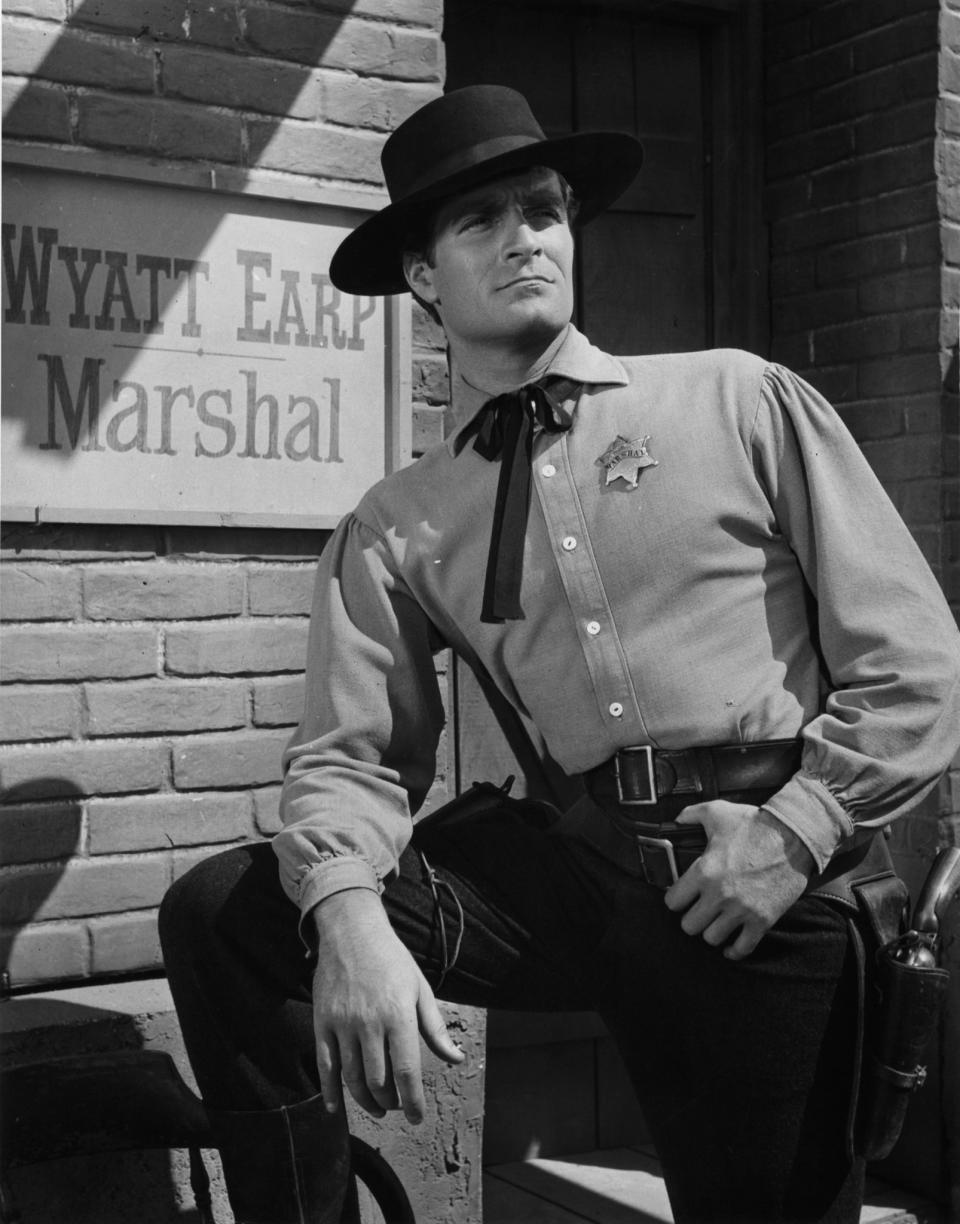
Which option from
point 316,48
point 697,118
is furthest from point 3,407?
point 697,118

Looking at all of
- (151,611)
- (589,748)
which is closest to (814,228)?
(151,611)

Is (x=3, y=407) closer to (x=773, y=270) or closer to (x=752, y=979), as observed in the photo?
(x=752, y=979)

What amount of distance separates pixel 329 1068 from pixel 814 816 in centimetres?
73

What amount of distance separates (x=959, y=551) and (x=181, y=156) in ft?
6.44

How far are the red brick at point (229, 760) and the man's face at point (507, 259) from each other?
3.23ft

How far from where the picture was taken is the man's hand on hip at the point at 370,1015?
6.60 ft

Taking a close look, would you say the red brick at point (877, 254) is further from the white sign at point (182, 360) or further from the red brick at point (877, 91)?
the white sign at point (182, 360)

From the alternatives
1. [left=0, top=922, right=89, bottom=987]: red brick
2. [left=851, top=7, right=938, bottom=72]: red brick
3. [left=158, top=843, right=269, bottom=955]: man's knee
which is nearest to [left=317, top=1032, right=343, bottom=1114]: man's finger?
[left=158, top=843, right=269, bottom=955]: man's knee

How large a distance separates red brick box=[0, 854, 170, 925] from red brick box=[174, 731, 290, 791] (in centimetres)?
17

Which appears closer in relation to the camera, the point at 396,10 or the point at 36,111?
the point at 36,111

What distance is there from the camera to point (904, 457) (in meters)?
3.69

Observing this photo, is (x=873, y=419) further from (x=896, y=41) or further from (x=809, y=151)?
(x=896, y=41)

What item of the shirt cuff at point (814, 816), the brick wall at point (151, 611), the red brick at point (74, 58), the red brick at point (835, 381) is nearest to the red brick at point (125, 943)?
the brick wall at point (151, 611)

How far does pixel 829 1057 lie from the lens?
212 cm
